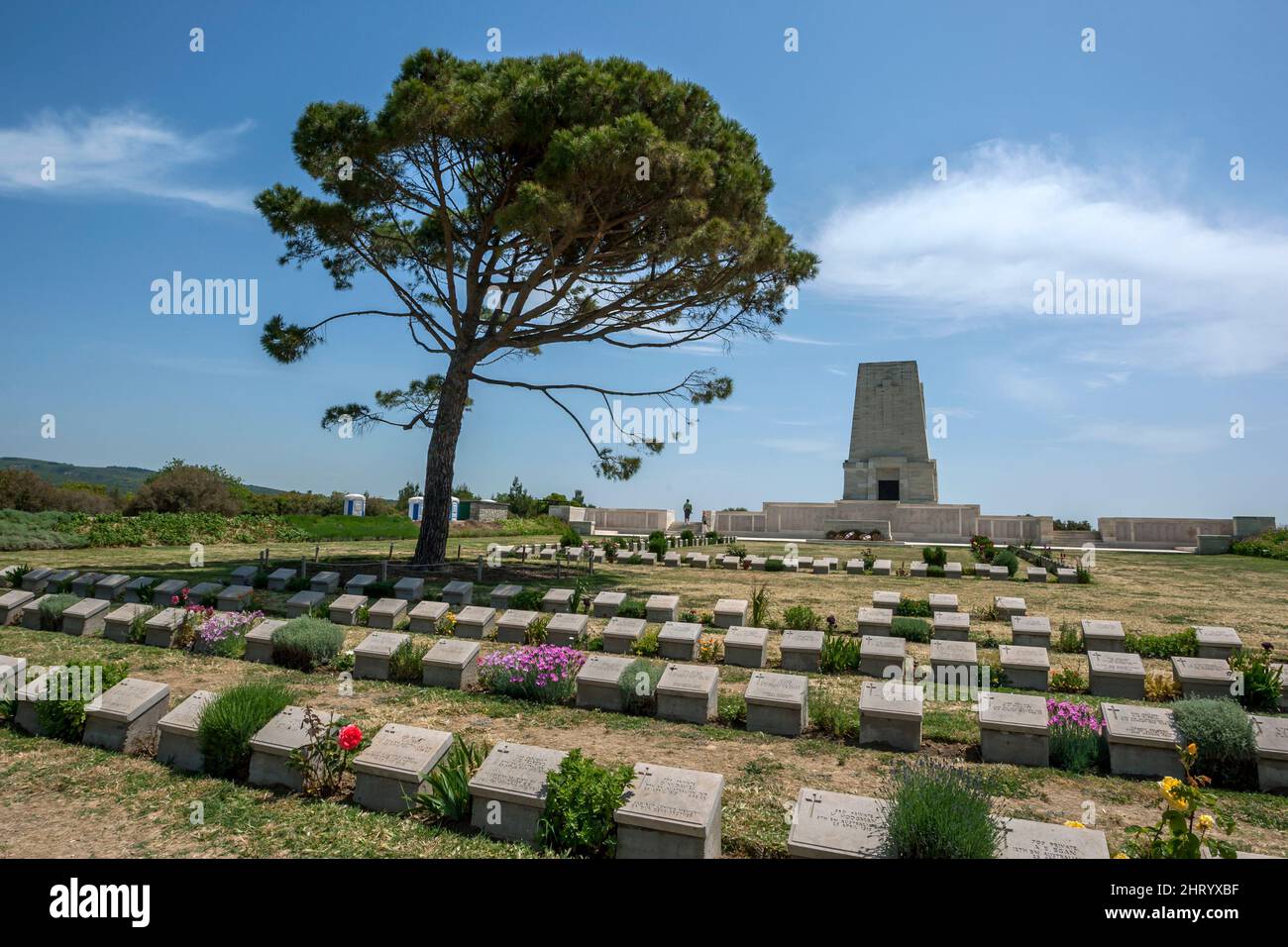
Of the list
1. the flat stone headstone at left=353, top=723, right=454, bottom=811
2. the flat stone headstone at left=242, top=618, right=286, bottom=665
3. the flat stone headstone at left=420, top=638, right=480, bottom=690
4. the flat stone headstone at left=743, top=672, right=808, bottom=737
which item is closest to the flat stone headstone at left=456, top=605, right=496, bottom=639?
the flat stone headstone at left=420, top=638, right=480, bottom=690

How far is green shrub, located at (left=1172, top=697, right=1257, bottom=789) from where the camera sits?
17.4 feet

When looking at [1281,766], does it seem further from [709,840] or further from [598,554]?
[598,554]

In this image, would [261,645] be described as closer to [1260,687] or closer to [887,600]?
[887,600]

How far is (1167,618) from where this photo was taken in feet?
40.8

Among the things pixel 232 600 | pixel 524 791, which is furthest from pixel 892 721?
pixel 232 600

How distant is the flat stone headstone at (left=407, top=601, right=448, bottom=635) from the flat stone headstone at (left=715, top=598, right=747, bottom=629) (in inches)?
164

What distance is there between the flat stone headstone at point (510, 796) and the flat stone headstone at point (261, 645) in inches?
215

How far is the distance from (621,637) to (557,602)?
2.80m

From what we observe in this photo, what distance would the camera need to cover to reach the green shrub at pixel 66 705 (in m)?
6.04

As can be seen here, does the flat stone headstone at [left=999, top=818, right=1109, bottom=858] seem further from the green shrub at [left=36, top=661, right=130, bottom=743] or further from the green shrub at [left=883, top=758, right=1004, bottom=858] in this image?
the green shrub at [left=36, top=661, right=130, bottom=743]

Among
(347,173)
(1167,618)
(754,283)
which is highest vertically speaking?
(347,173)
